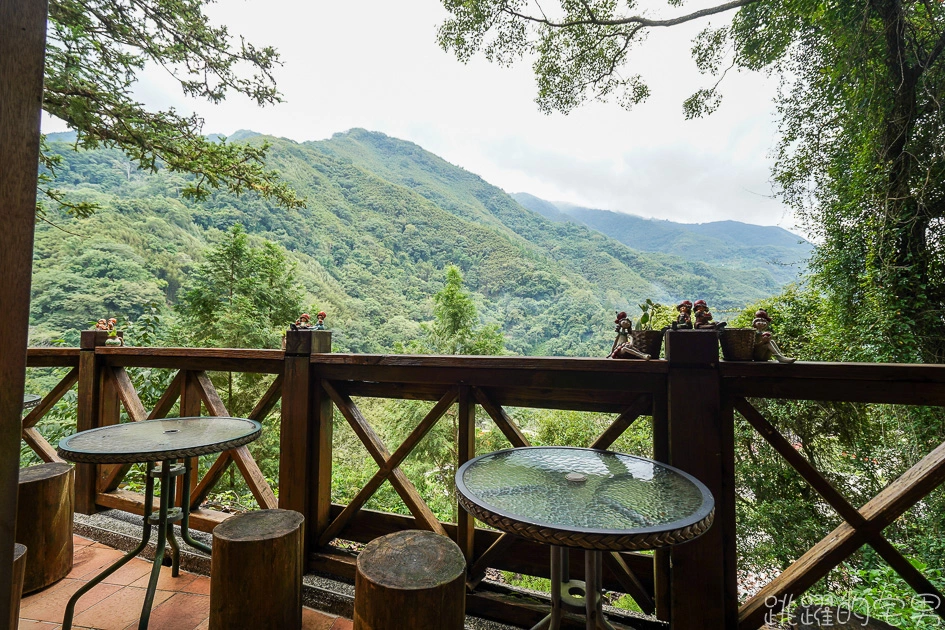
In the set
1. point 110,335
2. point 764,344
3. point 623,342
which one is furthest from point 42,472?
point 764,344

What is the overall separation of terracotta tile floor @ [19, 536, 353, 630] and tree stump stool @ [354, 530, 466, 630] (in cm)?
67

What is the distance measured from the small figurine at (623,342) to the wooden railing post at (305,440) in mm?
1299

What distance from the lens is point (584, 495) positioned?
96 centimetres

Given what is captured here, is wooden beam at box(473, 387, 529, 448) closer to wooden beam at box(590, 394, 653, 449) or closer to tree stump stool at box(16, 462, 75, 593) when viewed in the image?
wooden beam at box(590, 394, 653, 449)

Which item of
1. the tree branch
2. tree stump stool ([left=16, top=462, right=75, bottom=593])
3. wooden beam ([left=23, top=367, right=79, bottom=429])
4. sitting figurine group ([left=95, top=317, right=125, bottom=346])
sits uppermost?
the tree branch

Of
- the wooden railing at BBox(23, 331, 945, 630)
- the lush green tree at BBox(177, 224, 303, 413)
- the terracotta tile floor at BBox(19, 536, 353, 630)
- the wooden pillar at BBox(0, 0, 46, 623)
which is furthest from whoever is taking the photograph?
the lush green tree at BBox(177, 224, 303, 413)

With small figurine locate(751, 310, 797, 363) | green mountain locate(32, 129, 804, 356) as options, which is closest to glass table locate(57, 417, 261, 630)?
small figurine locate(751, 310, 797, 363)

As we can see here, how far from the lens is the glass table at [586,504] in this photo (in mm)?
775

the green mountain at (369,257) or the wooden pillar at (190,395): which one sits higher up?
the green mountain at (369,257)

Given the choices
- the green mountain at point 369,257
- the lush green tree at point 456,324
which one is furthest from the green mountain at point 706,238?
the lush green tree at point 456,324

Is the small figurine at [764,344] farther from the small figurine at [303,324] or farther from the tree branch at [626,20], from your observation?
the tree branch at [626,20]

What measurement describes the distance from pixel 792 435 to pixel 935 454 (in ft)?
18.7

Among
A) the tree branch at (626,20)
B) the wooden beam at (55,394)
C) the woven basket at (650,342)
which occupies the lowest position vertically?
the wooden beam at (55,394)

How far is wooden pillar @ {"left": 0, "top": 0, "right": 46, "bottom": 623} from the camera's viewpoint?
63 centimetres
